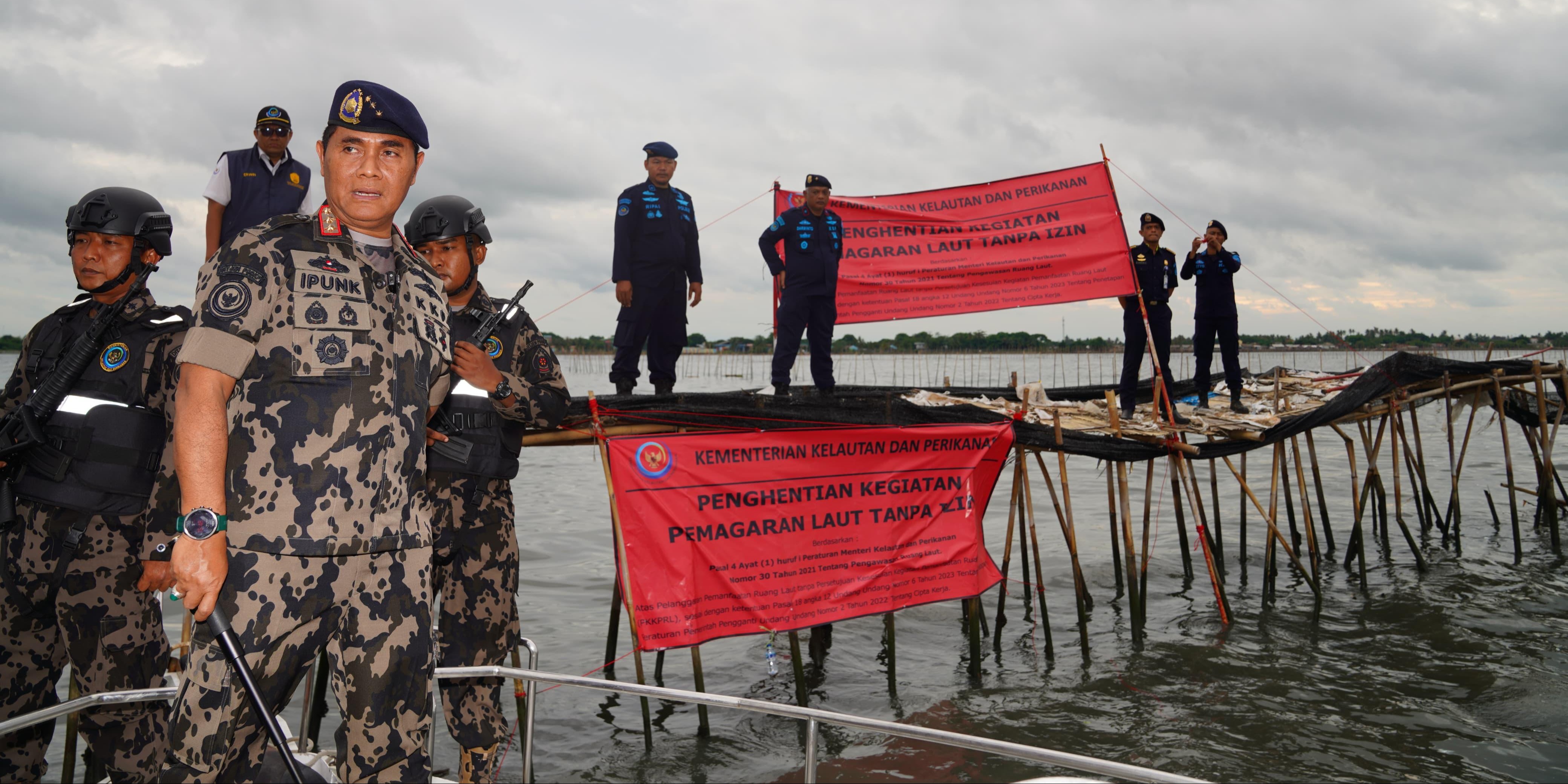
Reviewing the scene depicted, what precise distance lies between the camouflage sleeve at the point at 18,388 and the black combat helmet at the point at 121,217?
0.56 m

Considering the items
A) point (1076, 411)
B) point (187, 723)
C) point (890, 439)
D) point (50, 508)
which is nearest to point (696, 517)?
point (890, 439)

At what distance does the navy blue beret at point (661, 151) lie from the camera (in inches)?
304

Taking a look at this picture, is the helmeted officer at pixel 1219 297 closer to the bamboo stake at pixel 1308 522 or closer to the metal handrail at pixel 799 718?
the bamboo stake at pixel 1308 522

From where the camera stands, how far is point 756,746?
283 inches

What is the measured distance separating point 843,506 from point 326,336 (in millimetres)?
4409

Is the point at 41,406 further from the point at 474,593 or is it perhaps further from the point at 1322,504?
the point at 1322,504

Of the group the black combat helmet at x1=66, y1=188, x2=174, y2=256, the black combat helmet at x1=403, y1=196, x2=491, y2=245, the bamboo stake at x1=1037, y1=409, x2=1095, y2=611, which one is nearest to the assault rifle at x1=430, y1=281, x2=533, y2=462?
the black combat helmet at x1=403, y1=196, x2=491, y2=245

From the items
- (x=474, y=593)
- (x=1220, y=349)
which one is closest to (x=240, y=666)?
(x=474, y=593)

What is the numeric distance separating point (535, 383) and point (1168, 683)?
22.6 feet

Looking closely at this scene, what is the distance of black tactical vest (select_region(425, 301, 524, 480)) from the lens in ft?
14.4

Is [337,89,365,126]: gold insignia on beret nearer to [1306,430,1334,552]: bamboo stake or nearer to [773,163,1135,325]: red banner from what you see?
[773,163,1135,325]: red banner

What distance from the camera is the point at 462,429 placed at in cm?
441

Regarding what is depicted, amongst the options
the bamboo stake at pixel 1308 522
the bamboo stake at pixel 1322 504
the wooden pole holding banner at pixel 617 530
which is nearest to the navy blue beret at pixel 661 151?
the wooden pole holding banner at pixel 617 530

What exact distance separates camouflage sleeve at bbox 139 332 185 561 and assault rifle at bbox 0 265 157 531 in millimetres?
197
